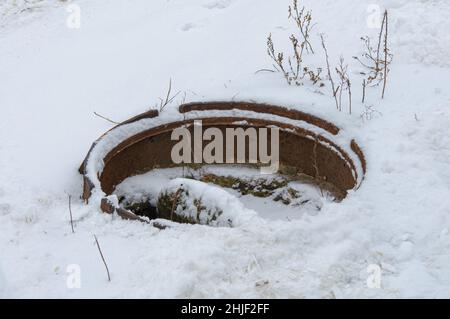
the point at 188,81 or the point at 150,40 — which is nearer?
the point at 188,81

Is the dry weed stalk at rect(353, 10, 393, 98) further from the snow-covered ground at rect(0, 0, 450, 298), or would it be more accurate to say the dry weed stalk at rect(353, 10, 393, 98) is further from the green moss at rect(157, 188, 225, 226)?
the green moss at rect(157, 188, 225, 226)

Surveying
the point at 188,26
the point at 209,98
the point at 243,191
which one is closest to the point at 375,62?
the point at 209,98

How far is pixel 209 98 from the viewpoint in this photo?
4.62 m

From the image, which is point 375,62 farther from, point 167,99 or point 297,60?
point 167,99

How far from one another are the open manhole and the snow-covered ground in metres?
0.13

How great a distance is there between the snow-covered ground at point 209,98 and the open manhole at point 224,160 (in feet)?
0.43

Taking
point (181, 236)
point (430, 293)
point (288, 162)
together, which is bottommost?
point (430, 293)

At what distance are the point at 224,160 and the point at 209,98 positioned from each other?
22.0 inches

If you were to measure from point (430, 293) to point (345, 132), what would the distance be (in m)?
1.56

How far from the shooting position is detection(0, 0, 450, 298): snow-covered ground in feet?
9.98

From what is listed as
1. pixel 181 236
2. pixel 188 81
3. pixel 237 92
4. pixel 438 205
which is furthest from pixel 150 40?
pixel 438 205

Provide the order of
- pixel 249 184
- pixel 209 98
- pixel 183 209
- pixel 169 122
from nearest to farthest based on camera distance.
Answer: pixel 183 209, pixel 169 122, pixel 209 98, pixel 249 184

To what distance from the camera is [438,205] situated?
342 centimetres

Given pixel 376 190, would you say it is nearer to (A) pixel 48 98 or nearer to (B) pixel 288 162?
(B) pixel 288 162
